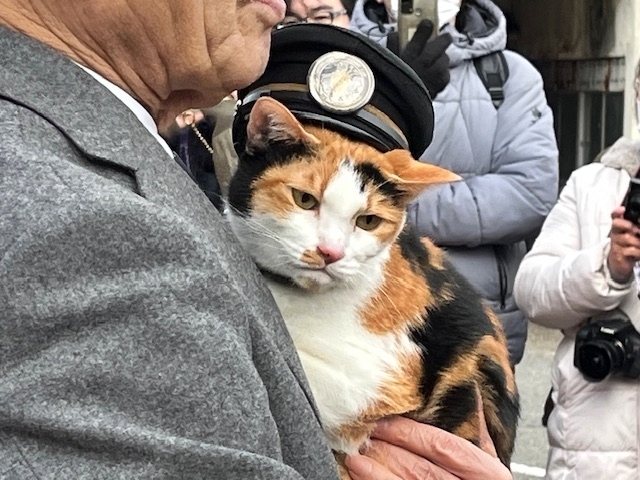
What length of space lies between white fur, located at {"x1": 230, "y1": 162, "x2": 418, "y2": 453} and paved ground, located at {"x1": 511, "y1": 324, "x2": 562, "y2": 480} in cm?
294

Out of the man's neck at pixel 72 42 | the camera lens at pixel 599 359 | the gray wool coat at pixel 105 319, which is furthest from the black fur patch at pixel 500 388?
the camera lens at pixel 599 359

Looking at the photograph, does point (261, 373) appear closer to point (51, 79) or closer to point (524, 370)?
point (51, 79)

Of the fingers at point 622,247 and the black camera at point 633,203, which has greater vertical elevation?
the black camera at point 633,203

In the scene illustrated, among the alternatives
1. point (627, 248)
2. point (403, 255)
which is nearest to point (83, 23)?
point (403, 255)

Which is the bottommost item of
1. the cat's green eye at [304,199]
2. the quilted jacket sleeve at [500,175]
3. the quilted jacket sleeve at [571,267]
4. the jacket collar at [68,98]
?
the quilted jacket sleeve at [571,267]

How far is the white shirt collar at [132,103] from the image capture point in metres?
1.08

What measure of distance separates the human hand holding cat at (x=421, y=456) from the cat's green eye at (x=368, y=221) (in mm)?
301

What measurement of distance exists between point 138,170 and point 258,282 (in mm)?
225

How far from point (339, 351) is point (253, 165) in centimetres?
33

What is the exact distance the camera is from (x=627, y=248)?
249 cm

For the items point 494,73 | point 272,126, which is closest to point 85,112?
point 272,126

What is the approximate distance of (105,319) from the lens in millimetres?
880

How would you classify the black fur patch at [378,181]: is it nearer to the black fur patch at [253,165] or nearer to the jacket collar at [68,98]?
the black fur patch at [253,165]

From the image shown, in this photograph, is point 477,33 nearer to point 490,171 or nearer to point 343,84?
point 490,171
